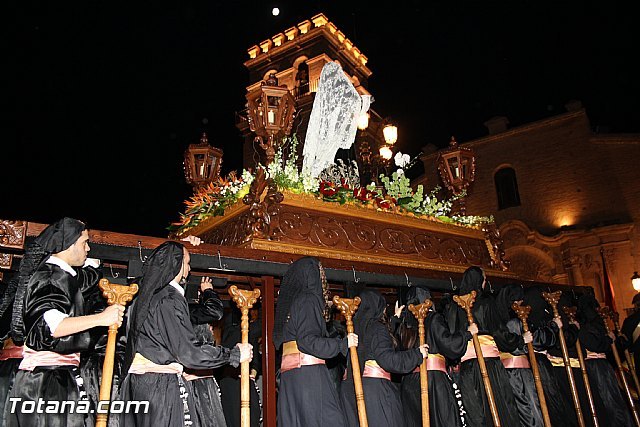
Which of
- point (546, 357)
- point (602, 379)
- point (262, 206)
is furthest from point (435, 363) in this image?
point (602, 379)

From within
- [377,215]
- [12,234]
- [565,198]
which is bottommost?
[12,234]

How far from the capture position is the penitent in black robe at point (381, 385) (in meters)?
4.86

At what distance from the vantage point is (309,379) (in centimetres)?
438

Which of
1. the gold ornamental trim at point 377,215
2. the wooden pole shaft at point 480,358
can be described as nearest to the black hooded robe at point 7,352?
the gold ornamental trim at point 377,215

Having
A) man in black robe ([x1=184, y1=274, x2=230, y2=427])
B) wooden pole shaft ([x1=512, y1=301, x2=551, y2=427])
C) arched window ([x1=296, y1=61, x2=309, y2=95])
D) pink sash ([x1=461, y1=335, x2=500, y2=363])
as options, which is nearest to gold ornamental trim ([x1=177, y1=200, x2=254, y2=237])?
man in black robe ([x1=184, y1=274, x2=230, y2=427])

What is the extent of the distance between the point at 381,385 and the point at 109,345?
261 centimetres

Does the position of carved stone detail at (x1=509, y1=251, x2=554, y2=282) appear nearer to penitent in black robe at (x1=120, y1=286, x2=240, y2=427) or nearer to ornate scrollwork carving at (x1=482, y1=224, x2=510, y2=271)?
ornate scrollwork carving at (x1=482, y1=224, x2=510, y2=271)

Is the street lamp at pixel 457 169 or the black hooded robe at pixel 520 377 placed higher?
the street lamp at pixel 457 169

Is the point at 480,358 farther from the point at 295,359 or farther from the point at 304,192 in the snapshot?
the point at 304,192

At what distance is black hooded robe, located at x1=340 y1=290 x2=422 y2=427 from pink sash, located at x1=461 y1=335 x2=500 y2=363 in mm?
1253

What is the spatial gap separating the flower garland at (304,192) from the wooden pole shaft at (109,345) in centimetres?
310

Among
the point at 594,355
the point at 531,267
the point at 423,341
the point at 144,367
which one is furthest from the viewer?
the point at 531,267

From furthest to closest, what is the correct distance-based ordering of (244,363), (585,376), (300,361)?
(585,376)
(300,361)
(244,363)

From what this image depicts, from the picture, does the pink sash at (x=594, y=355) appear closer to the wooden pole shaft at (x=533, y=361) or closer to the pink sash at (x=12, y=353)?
the wooden pole shaft at (x=533, y=361)
